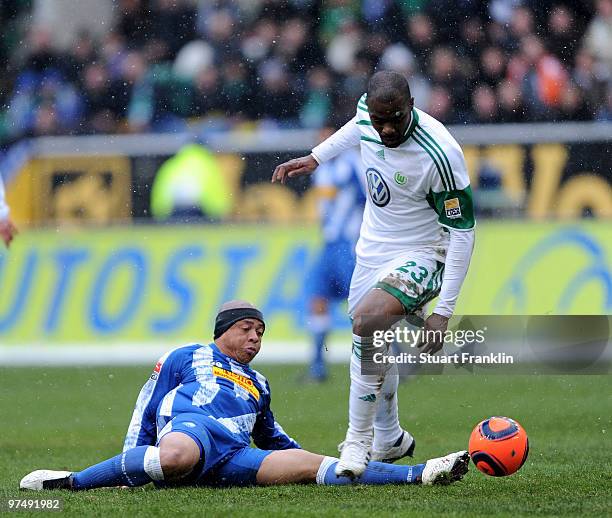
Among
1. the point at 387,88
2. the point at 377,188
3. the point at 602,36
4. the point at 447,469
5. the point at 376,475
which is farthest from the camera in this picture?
the point at 602,36

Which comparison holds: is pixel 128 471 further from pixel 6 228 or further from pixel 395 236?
pixel 6 228

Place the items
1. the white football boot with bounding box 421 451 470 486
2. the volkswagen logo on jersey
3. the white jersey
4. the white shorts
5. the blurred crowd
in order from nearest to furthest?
1. the white football boot with bounding box 421 451 470 486
2. the white jersey
3. the white shorts
4. the volkswagen logo on jersey
5. the blurred crowd

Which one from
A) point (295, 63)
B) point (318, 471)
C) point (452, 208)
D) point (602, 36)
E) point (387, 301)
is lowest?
point (318, 471)

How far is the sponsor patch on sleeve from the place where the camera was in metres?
6.32

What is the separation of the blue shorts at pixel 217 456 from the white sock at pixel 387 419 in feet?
2.99

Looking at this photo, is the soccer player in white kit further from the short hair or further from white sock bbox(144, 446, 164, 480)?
white sock bbox(144, 446, 164, 480)

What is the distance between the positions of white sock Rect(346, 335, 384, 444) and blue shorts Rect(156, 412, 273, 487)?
1.55ft

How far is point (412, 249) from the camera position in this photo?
6691mm

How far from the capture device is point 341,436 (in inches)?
328

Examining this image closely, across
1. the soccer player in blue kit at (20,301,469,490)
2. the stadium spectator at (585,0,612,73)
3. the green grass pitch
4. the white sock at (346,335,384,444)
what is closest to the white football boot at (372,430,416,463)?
the green grass pitch

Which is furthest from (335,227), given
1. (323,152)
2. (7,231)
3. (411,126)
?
(411,126)

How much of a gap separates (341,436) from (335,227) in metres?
3.11

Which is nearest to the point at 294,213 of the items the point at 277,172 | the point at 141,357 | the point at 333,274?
the point at 333,274

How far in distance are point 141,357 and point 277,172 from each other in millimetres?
5283
